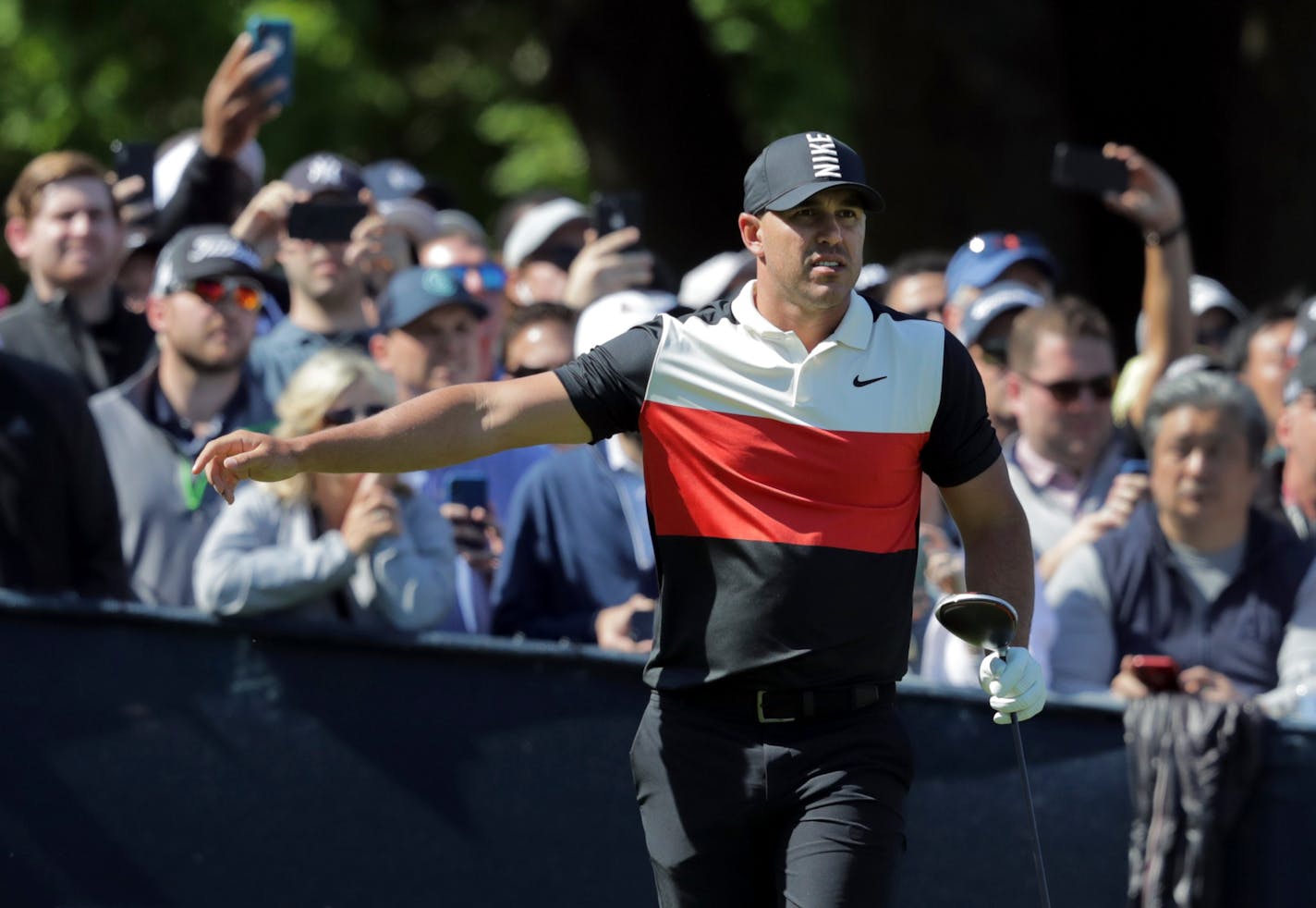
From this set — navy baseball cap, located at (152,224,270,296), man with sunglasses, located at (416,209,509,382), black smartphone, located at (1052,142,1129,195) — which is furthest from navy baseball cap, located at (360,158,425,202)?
black smartphone, located at (1052,142,1129,195)

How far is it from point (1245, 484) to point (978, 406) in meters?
2.25

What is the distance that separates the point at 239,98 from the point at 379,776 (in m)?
3.60

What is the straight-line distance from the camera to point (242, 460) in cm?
460

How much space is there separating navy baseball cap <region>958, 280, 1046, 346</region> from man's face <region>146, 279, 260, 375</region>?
2827 mm

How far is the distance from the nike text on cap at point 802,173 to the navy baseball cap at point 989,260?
14.7ft

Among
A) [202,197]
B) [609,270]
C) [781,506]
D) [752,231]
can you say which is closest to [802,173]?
[752,231]

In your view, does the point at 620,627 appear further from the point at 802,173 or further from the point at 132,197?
the point at 132,197

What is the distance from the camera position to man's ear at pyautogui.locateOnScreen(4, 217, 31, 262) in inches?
331

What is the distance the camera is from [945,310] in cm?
931

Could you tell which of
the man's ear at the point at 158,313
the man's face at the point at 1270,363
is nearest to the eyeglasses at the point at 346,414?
the man's ear at the point at 158,313

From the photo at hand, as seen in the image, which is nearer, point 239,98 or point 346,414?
point 346,414

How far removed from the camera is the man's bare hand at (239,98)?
888 cm

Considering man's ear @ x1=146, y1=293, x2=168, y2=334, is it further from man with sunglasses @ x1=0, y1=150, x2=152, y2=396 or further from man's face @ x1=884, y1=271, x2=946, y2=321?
man's face @ x1=884, y1=271, x2=946, y2=321

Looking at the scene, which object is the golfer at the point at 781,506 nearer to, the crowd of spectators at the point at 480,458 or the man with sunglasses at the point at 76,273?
the crowd of spectators at the point at 480,458
